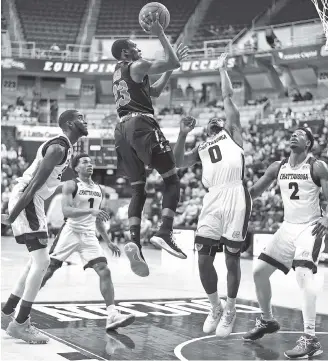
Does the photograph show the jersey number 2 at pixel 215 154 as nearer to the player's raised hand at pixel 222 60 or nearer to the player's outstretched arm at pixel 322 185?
the player's raised hand at pixel 222 60

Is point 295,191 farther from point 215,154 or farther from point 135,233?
point 135,233

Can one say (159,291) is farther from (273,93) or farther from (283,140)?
(273,93)

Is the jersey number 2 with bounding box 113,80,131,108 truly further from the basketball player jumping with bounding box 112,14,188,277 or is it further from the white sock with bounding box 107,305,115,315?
the white sock with bounding box 107,305,115,315

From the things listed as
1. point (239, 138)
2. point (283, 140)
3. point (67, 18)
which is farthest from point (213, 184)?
point (67, 18)

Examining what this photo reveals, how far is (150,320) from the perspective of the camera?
745 centimetres

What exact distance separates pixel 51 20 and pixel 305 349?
31565mm

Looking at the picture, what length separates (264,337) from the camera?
6.73 m

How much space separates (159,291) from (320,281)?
3.30 metres

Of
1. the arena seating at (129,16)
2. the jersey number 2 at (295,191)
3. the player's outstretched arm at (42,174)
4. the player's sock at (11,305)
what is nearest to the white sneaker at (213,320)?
the jersey number 2 at (295,191)

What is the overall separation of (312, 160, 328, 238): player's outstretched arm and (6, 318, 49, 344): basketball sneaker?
2844 millimetres

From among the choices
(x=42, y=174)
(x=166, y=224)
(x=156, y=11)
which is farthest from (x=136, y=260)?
(x=156, y=11)

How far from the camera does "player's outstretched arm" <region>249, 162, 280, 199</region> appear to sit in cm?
651

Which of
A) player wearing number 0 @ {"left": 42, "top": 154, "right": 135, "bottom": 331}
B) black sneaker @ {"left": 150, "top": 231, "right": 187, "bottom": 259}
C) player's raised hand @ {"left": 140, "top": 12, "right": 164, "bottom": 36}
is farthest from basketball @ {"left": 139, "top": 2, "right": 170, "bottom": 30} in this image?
player wearing number 0 @ {"left": 42, "top": 154, "right": 135, "bottom": 331}

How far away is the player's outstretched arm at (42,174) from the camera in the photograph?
5.50 m
